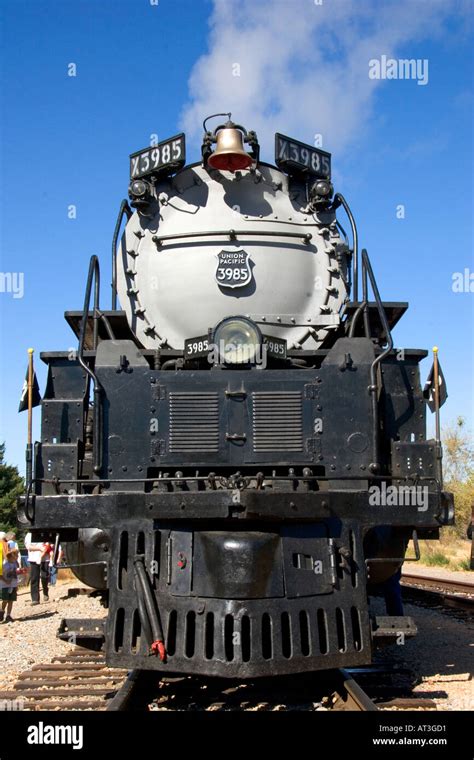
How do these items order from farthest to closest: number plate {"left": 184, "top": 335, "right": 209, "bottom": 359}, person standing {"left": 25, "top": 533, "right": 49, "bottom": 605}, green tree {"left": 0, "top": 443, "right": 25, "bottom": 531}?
1. green tree {"left": 0, "top": 443, "right": 25, "bottom": 531}
2. person standing {"left": 25, "top": 533, "right": 49, "bottom": 605}
3. number plate {"left": 184, "top": 335, "right": 209, "bottom": 359}

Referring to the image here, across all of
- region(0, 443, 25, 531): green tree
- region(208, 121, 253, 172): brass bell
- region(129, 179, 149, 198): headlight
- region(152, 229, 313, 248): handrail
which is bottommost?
region(0, 443, 25, 531): green tree

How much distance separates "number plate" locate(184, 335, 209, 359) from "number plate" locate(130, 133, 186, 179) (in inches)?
72.9

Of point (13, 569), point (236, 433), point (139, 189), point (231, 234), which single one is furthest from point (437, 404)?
point (13, 569)

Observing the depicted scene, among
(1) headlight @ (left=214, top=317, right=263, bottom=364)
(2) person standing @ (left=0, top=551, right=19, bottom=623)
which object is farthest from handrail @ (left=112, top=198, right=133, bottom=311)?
(2) person standing @ (left=0, top=551, right=19, bottom=623)

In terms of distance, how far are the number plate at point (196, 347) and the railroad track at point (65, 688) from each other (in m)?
2.48

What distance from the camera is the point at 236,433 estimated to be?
5.95 m

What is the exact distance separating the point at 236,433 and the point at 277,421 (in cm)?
33

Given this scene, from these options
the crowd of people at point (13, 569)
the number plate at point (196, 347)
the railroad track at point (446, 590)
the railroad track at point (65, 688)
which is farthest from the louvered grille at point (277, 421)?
the railroad track at point (446, 590)

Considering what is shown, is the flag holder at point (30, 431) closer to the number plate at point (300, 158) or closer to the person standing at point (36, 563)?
the number plate at point (300, 158)

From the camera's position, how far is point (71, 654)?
7.85 meters

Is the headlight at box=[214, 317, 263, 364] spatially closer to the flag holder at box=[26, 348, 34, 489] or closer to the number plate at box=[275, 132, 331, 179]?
the flag holder at box=[26, 348, 34, 489]

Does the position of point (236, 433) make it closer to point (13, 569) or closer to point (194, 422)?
point (194, 422)

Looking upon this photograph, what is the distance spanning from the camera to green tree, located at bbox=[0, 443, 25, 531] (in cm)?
4375
